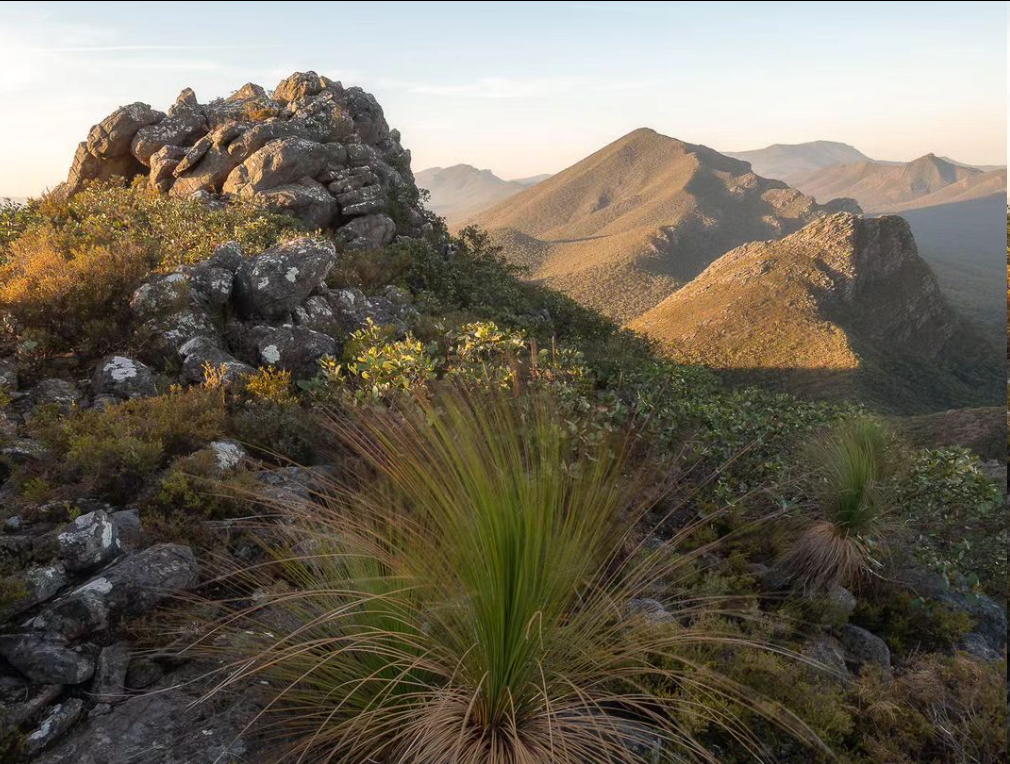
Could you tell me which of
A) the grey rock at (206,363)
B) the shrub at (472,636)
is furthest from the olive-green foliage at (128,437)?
the shrub at (472,636)

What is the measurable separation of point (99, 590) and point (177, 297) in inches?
190

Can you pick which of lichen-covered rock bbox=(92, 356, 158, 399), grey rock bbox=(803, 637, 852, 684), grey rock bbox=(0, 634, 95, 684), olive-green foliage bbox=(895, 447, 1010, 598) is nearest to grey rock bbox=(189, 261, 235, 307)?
lichen-covered rock bbox=(92, 356, 158, 399)

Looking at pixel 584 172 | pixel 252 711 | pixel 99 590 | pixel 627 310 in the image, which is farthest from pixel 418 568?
pixel 584 172

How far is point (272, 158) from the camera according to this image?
14281 mm

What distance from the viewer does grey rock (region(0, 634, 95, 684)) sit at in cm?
278

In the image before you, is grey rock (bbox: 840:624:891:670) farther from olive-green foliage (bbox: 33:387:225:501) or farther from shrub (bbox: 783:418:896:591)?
olive-green foliage (bbox: 33:387:225:501)

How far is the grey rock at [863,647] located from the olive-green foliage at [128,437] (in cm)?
500

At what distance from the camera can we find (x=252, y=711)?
8.71 ft

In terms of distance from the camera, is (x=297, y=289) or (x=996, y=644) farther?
(x=297, y=289)

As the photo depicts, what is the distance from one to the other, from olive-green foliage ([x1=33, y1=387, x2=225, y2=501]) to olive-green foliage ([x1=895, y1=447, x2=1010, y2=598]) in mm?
6043

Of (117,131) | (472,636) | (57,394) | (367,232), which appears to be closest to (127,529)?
(472,636)

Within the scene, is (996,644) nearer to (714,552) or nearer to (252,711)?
(714,552)

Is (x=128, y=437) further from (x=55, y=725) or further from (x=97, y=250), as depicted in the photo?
(x=97, y=250)

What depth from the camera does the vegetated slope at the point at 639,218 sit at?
89.4 metres
